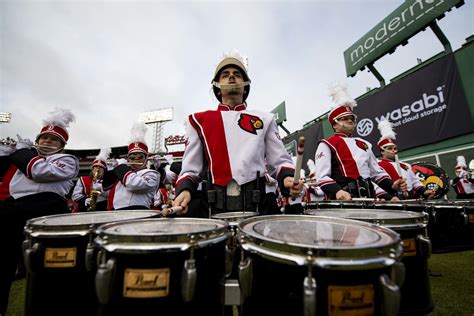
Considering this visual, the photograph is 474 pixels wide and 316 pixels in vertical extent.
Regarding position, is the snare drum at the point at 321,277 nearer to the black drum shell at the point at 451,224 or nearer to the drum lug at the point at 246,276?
the drum lug at the point at 246,276

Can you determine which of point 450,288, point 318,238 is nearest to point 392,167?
point 450,288

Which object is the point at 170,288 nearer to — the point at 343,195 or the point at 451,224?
the point at 343,195

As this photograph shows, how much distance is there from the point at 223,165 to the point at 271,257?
3.35 feet

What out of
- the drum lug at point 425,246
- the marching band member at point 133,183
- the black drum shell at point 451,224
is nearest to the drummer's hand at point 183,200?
the drum lug at point 425,246

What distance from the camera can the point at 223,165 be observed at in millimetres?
1721

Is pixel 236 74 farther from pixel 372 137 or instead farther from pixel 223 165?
pixel 372 137

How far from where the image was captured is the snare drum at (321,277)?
0.68 m

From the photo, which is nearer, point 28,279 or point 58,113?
point 28,279

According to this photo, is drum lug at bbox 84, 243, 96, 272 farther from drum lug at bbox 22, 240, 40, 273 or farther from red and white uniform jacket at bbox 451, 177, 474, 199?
red and white uniform jacket at bbox 451, 177, 474, 199

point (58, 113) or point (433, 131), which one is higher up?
point (433, 131)

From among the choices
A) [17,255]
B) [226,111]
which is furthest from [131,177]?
[226,111]

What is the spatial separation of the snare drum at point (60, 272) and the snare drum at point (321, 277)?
87 centimetres

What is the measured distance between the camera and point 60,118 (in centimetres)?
322

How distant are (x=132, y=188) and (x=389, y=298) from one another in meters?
3.73
